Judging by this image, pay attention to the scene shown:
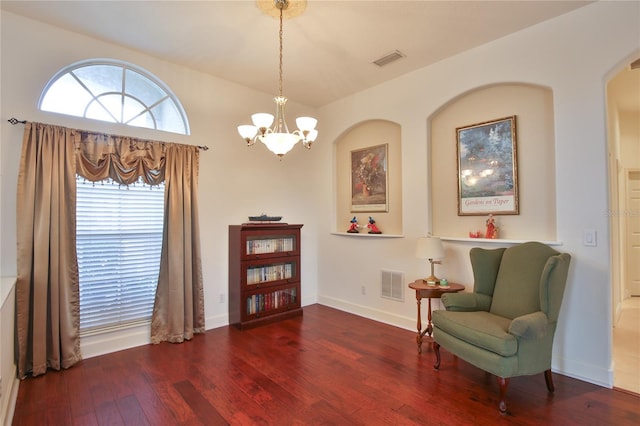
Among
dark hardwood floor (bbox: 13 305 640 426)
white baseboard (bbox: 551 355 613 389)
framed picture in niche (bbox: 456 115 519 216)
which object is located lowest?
dark hardwood floor (bbox: 13 305 640 426)

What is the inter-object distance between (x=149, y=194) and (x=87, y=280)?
103 centimetres

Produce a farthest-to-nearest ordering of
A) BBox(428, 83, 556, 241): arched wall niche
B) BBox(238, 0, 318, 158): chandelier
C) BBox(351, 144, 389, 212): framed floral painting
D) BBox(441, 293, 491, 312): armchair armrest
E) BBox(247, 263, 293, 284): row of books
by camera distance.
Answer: BBox(351, 144, 389, 212): framed floral painting, BBox(247, 263, 293, 284): row of books, BBox(428, 83, 556, 241): arched wall niche, BBox(441, 293, 491, 312): armchair armrest, BBox(238, 0, 318, 158): chandelier

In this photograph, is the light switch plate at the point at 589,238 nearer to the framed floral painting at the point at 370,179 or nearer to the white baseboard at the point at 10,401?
the framed floral painting at the point at 370,179

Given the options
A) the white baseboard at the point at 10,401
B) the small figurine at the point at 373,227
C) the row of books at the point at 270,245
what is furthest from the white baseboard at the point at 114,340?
the small figurine at the point at 373,227

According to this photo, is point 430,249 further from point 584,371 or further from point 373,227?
point 584,371

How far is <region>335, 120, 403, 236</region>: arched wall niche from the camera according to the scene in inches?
166

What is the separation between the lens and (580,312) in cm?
265

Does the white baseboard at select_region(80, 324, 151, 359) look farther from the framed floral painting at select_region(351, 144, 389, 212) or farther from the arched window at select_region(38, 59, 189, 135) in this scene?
the framed floral painting at select_region(351, 144, 389, 212)

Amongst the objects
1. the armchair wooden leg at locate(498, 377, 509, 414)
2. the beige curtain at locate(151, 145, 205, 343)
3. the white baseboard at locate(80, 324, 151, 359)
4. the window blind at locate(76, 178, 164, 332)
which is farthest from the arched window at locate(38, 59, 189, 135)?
the armchair wooden leg at locate(498, 377, 509, 414)

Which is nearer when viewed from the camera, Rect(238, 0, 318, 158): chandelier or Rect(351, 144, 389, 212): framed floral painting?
Rect(238, 0, 318, 158): chandelier

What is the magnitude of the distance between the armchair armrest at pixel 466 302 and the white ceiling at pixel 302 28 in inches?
98.1

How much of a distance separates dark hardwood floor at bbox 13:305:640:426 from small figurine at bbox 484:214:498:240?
49.5 inches

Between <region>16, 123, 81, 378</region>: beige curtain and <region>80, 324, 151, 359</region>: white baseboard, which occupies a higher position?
<region>16, 123, 81, 378</region>: beige curtain

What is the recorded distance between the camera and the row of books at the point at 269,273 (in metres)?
4.05
